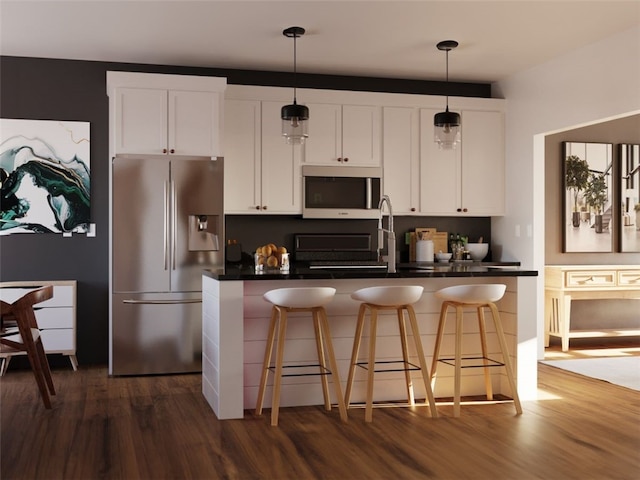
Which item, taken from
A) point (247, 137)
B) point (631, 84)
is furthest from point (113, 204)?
point (631, 84)

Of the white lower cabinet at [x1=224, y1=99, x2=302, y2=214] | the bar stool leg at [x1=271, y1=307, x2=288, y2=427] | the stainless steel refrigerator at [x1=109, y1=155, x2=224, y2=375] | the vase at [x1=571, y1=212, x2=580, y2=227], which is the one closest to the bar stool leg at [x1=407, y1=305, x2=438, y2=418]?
the bar stool leg at [x1=271, y1=307, x2=288, y2=427]

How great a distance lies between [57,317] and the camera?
5.74m

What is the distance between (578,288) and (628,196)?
51.8 inches

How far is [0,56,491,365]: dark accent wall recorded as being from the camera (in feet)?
19.8

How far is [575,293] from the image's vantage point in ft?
22.4

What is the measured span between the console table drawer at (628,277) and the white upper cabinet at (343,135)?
2.57m

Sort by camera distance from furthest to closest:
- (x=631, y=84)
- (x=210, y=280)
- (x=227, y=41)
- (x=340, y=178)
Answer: (x=340, y=178), (x=227, y=41), (x=631, y=84), (x=210, y=280)

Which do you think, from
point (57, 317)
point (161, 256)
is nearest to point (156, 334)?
point (161, 256)

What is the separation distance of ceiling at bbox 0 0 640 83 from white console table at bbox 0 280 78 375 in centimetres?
187

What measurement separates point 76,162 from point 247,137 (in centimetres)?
143

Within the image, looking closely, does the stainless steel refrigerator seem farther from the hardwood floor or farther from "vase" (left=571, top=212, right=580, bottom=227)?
"vase" (left=571, top=212, right=580, bottom=227)

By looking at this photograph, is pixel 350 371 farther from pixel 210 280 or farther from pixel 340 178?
pixel 340 178

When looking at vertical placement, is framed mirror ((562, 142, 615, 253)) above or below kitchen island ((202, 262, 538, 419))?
above

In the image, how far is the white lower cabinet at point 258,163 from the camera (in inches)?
246
